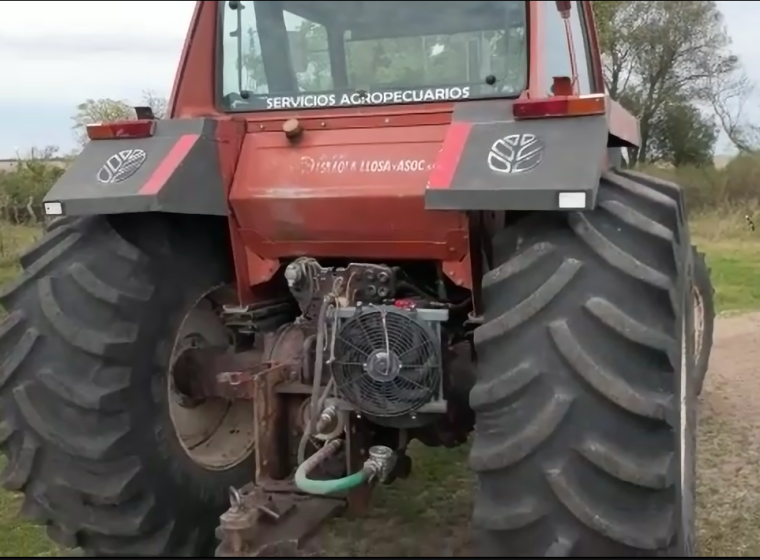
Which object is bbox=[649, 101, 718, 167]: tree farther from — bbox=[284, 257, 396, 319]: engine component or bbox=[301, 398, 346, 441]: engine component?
bbox=[301, 398, 346, 441]: engine component

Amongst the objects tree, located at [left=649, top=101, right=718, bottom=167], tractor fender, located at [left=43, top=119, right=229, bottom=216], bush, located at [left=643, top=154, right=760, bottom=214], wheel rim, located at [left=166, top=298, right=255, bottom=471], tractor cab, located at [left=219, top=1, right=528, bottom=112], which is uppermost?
tractor cab, located at [left=219, top=1, right=528, bottom=112]

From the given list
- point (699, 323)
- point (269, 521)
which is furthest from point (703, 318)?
point (269, 521)

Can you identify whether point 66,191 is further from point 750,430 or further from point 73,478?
point 750,430

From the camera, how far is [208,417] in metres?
3.79

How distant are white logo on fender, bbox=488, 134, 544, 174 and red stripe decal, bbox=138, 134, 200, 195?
1.05 meters

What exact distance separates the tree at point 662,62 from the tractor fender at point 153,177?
1.87 m

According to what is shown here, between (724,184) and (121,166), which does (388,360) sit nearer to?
(121,166)

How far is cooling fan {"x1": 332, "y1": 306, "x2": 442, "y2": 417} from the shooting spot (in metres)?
3.11

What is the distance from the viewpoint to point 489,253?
3262 millimetres

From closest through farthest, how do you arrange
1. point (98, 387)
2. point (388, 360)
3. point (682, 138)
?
point (388, 360) → point (98, 387) → point (682, 138)

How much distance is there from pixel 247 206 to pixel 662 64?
2244mm

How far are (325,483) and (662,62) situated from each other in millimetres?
2614

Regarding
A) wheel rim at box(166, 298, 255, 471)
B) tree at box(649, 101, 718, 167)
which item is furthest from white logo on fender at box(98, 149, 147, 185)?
tree at box(649, 101, 718, 167)

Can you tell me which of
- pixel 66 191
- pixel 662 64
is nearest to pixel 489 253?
pixel 66 191
